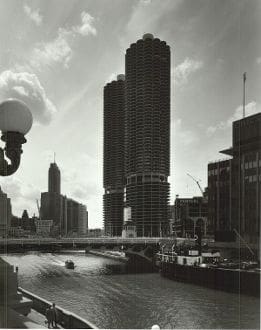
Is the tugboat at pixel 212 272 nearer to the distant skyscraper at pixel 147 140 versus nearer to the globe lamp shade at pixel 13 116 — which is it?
Answer: the globe lamp shade at pixel 13 116

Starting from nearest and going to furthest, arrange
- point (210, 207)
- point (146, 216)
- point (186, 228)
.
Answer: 1. point (210, 207)
2. point (186, 228)
3. point (146, 216)

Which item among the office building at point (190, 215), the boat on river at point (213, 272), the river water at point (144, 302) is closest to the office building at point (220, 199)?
the boat on river at point (213, 272)

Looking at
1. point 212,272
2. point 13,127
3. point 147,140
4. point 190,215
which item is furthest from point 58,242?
point 147,140

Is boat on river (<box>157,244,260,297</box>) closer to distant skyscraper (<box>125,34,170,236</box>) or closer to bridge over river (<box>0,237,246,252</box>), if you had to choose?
bridge over river (<box>0,237,246,252</box>)

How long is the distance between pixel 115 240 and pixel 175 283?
34181 mm

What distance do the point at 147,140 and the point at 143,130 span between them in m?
5.04

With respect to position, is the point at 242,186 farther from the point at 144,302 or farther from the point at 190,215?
the point at 190,215

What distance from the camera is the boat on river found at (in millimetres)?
43562

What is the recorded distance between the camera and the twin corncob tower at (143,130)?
166 metres

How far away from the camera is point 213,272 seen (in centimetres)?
4988

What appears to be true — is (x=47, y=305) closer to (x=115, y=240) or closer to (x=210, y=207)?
(x=210, y=207)

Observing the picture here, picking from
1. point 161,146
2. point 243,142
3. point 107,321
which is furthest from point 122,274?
point 161,146

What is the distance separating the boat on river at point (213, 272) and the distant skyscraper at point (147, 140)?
103018mm

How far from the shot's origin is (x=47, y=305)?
18.2m
